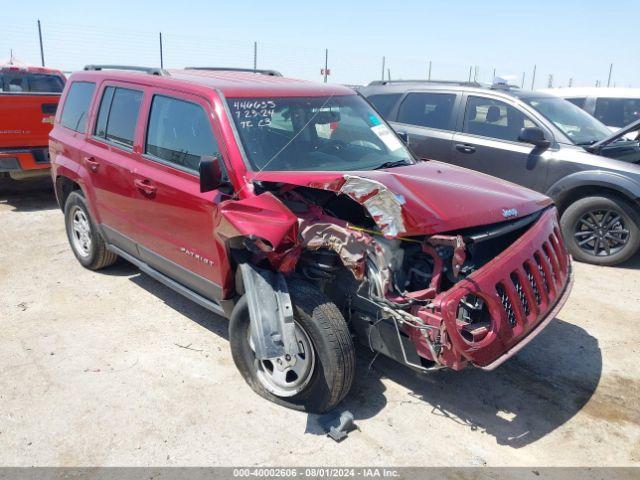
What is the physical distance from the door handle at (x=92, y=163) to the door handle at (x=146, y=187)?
77cm

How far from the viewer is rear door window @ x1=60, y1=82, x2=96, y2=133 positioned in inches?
206

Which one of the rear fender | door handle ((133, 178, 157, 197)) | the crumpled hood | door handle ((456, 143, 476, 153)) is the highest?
the crumpled hood

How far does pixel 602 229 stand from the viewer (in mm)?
6051

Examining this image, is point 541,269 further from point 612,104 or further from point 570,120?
point 612,104

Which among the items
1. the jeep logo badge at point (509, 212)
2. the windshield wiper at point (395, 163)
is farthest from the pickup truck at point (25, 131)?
the jeep logo badge at point (509, 212)

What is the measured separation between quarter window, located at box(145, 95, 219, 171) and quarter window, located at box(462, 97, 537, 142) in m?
4.13

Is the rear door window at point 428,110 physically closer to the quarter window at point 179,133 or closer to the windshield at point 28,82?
the quarter window at point 179,133

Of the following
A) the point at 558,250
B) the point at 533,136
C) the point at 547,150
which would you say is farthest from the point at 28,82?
the point at 558,250

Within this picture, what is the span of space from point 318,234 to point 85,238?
Result: 3.44 metres

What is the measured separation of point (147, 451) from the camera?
302 cm

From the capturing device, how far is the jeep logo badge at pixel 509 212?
10.9ft

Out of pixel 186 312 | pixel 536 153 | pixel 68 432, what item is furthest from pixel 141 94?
pixel 536 153

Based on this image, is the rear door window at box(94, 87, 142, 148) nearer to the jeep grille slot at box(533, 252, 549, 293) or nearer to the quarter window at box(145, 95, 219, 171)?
the quarter window at box(145, 95, 219, 171)

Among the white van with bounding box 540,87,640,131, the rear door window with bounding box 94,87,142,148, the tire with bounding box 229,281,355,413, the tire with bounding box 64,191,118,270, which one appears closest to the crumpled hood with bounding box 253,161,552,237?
the tire with bounding box 229,281,355,413
